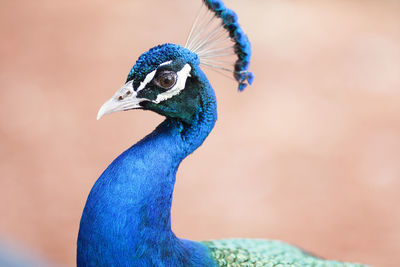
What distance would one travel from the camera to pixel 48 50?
13.9ft

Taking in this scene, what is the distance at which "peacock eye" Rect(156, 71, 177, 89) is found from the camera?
3.71 ft

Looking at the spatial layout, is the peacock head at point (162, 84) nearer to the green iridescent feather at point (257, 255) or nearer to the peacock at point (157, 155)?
the peacock at point (157, 155)

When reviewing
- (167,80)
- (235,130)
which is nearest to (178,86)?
(167,80)

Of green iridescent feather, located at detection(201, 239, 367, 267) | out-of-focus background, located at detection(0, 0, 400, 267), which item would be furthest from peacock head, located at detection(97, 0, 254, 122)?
out-of-focus background, located at detection(0, 0, 400, 267)

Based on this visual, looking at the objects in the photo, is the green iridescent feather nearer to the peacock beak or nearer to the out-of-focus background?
the peacock beak

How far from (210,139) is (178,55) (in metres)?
2.26

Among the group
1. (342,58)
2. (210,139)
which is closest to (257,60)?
(342,58)

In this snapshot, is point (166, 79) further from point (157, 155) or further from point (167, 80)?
point (157, 155)

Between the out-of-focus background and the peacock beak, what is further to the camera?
the out-of-focus background

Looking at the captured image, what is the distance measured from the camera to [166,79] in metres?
1.13

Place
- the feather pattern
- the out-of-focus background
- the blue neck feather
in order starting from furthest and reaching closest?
1. the out-of-focus background
2. the feather pattern
3. the blue neck feather

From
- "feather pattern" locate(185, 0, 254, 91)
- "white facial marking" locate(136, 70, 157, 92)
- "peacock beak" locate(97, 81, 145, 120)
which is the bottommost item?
"peacock beak" locate(97, 81, 145, 120)

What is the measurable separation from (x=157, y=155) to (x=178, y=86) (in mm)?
180

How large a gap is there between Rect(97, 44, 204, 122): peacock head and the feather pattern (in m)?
0.10
